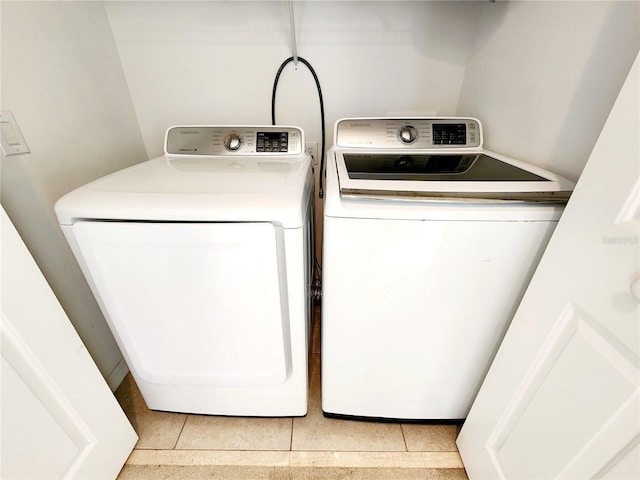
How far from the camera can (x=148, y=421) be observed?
1.22m

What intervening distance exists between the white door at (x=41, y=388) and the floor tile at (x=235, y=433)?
1.04 feet

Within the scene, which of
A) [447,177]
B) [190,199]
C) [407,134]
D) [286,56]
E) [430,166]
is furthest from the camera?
[286,56]

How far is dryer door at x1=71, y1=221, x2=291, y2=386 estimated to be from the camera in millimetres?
737

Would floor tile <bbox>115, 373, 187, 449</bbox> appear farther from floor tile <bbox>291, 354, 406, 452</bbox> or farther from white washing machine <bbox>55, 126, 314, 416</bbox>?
floor tile <bbox>291, 354, 406, 452</bbox>

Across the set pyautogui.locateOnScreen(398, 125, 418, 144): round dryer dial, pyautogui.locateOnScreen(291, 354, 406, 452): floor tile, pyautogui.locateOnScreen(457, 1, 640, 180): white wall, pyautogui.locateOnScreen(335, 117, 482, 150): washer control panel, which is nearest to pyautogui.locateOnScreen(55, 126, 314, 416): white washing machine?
pyautogui.locateOnScreen(291, 354, 406, 452): floor tile

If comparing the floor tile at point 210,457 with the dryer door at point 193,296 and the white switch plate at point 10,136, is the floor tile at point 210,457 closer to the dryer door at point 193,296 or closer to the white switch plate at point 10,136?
the dryer door at point 193,296

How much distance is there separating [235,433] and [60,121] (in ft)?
4.76

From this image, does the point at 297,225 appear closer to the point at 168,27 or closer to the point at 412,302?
the point at 412,302

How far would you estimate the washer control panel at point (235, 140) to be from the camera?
1244 mm

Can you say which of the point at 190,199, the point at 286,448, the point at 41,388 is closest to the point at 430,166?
the point at 190,199

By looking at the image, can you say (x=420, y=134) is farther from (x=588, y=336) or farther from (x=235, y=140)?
(x=588, y=336)

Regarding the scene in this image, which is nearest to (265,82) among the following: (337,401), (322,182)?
(322,182)

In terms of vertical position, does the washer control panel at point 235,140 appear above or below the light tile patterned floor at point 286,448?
above

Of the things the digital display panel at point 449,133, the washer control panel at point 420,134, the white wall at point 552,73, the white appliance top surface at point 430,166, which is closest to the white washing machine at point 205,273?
the white appliance top surface at point 430,166
